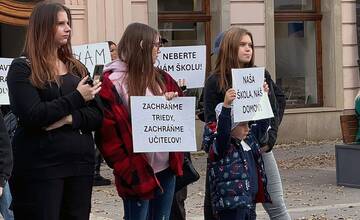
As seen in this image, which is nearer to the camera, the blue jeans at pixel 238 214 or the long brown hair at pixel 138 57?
the long brown hair at pixel 138 57

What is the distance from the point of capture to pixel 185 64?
811cm

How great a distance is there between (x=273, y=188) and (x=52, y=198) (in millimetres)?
2301

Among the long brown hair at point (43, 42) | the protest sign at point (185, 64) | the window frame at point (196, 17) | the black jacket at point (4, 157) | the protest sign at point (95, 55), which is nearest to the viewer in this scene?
the black jacket at point (4, 157)

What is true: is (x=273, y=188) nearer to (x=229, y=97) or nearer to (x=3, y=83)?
(x=229, y=97)

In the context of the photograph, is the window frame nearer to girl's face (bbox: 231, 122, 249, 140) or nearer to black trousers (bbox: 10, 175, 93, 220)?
girl's face (bbox: 231, 122, 249, 140)

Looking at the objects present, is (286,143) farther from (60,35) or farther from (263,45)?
(60,35)

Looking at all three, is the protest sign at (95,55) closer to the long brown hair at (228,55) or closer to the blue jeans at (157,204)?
the long brown hair at (228,55)

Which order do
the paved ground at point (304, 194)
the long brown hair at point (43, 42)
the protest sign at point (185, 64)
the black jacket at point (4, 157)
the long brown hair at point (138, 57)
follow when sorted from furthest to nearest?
the paved ground at point (304, 194) < the protest sign at point (185, 64) < the long brown hair at point (138, 57) < the long brown hair at point (43, 42) < the black jacket at point (4, 157)

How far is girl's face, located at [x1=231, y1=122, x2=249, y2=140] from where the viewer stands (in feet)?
20.8

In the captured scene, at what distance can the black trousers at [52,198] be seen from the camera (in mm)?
5219

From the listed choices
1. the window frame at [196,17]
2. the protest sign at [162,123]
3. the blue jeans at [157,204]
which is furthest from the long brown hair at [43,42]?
the window frame at [196,17]

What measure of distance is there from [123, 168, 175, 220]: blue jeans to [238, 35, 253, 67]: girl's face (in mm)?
1041

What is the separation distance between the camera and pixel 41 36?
17.6 feet

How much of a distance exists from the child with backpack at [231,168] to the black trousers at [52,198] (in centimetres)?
113
